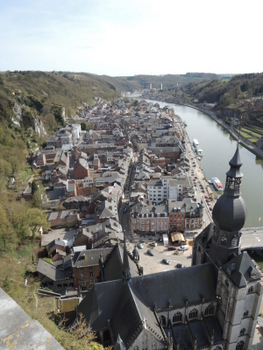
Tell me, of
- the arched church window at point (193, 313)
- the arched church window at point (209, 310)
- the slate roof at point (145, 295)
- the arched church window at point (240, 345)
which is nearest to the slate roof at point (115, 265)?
the slate roof at point (145, 295)

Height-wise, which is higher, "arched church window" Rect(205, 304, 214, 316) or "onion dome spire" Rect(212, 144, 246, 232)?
"onion dome spire" Rect(212, 144, 246, 232)

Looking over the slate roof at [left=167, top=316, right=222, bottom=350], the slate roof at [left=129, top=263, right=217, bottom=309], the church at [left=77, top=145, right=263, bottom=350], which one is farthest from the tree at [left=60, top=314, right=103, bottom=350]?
the slate roof at [left=167, top=316, right=222, bottom=350]

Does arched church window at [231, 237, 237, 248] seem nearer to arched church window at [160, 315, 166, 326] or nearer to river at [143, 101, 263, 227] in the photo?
arched church window at [160, 315, 166, 326]

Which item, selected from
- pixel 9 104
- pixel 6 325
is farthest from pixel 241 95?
pixel 6 325

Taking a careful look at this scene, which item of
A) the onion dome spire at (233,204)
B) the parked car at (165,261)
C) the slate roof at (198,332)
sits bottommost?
the parked car at (165,261)

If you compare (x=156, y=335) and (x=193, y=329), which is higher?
(x=156, y=335)

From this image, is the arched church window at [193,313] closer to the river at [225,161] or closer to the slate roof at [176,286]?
the slate roof at [176,286]

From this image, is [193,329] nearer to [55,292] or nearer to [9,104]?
[55,292]
